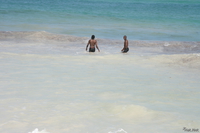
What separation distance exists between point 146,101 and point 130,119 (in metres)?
1.27

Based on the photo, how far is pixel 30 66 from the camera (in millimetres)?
10703

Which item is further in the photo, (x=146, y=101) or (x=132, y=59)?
(x=132, y=59)

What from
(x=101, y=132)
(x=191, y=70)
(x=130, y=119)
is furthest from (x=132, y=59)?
(x=101, y=132)

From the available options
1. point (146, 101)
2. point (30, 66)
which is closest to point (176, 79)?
point (146, 101)

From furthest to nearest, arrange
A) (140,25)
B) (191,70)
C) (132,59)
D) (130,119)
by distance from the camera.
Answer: (140,25)
(132,59)
(191,70)
(130,119)

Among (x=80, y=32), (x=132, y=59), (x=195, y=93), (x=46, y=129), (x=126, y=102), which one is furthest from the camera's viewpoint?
(x=80, y=32)

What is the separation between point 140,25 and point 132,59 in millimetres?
18049

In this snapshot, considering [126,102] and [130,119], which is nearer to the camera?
[130,119]

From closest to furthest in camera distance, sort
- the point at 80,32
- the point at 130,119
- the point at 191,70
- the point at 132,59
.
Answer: the point at 130,119 < the point at 191,70 < the point at 132,59 < the point at 80,32

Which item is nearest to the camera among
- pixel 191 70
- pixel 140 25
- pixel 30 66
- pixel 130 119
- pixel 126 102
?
pixel 130 119

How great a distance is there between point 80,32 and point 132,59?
486 inches

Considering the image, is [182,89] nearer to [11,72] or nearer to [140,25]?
[11,72]

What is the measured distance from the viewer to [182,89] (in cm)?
880

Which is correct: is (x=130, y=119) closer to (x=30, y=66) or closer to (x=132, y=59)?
(x=30, y=66)
